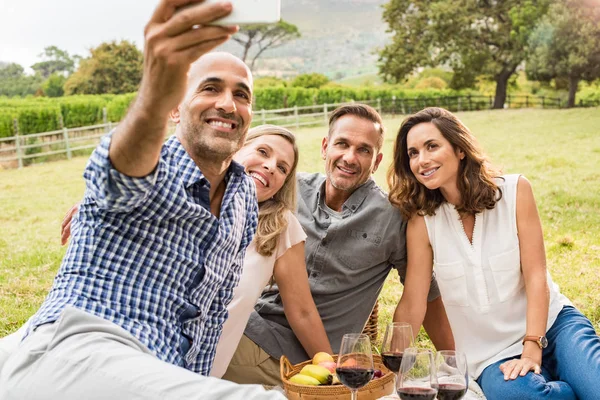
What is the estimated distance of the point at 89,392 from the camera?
5.03 feet

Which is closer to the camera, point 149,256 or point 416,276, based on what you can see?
point 149,256

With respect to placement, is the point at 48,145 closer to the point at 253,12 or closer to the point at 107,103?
the point at 107,103

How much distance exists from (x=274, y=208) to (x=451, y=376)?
118 centimetres

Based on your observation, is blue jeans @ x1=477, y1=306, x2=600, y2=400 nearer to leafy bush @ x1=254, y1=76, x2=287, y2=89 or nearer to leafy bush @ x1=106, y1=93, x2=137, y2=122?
leafy bush @ x1=106, y1=93, x2=137, y2=122

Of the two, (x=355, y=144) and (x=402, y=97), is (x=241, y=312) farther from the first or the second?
(x=402, y=97)

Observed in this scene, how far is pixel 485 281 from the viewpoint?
2.75 m

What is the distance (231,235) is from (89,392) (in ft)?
2.21

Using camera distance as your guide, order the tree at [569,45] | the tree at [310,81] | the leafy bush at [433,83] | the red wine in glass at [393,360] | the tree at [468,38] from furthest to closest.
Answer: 1. the tree at [310,81]
2. the leafy bush at [433,83]
3. the tree at [468,38]
4. the tree at [569,45]
5. the red wine in glass at [393,360]

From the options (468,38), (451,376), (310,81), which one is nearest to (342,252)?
(451,376)

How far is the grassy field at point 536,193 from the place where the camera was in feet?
18.5

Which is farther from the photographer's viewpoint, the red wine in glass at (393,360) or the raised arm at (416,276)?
the raised arm at (416,276)

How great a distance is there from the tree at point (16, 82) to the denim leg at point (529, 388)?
18.8 m

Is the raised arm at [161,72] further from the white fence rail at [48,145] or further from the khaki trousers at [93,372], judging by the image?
the white fence rail at [48,145]

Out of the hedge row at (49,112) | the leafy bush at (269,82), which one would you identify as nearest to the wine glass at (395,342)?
the hedge row at (49,112)
